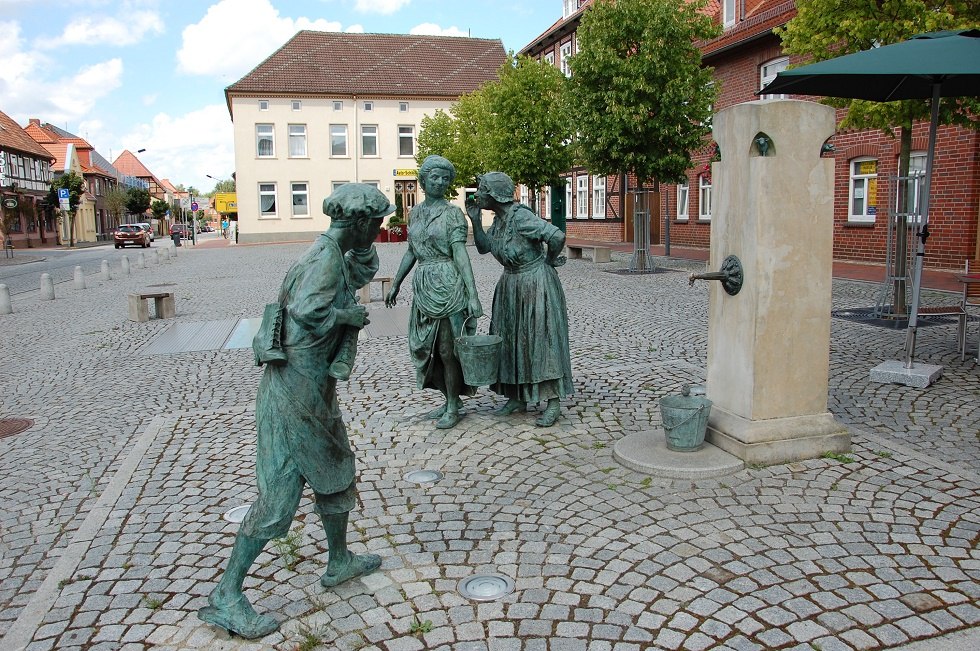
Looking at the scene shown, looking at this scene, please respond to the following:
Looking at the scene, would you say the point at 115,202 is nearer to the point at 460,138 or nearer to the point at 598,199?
the point at 460,138

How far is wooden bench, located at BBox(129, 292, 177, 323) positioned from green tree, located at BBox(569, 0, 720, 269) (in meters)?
9.34

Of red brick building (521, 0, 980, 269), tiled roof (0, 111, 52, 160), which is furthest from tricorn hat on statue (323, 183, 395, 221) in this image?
tiled roof (0, 111, 52, 160)

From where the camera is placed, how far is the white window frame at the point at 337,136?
4422 centimetres

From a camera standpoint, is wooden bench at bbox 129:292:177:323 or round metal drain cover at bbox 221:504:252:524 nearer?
round metal drain cover at bbox 221:504:252:524

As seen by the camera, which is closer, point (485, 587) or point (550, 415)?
point (485, 587)

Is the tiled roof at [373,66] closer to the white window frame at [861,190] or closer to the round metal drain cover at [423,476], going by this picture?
the white window frame at [861,190]

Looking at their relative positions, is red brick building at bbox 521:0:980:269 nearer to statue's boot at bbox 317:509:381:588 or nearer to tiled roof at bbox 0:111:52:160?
statue's boot at bbox 317:509:381:588

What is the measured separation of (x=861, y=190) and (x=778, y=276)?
15148 mm

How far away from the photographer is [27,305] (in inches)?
610

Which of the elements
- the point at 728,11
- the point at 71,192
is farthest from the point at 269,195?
the point at 728,11

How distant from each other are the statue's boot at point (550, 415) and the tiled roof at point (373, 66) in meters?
40.3

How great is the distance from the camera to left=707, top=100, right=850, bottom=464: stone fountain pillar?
4.58 meters

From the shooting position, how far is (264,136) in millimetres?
43031

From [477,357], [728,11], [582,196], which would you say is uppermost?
[728,11]
